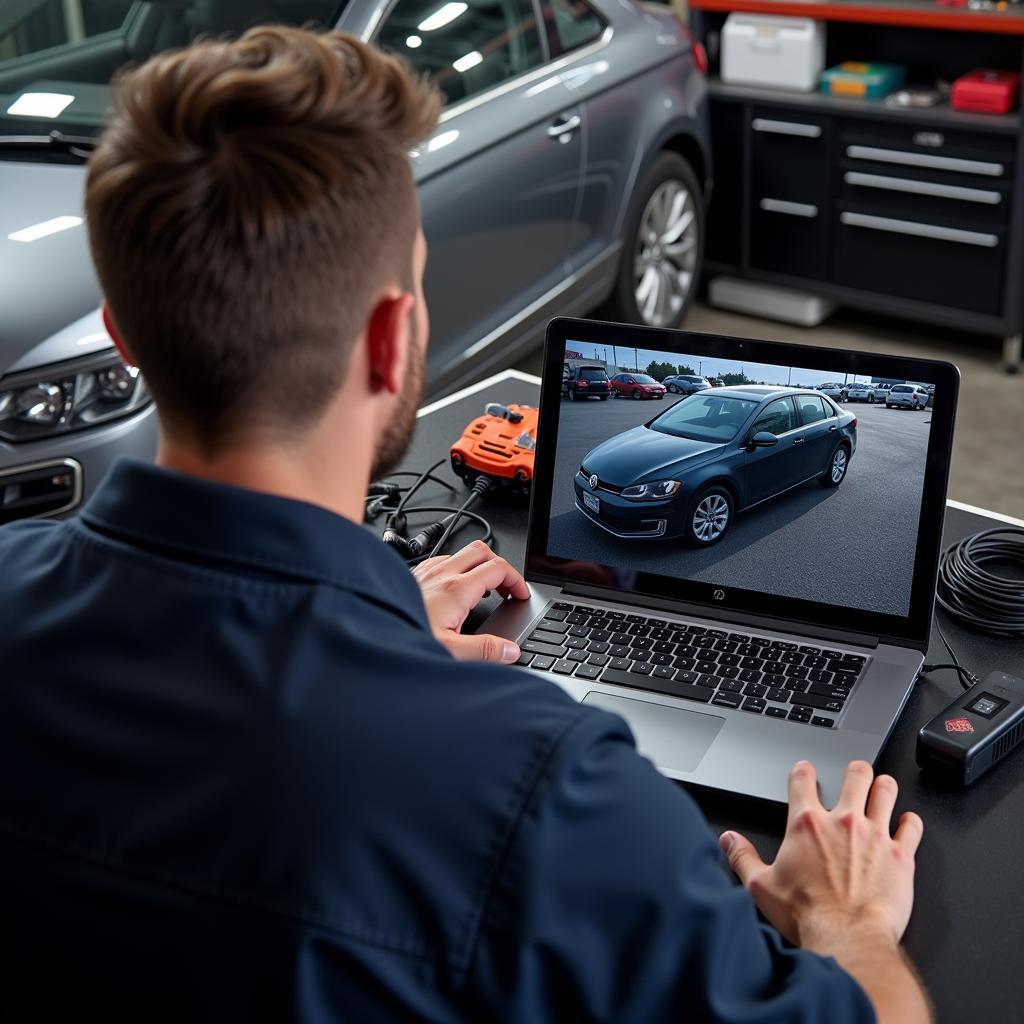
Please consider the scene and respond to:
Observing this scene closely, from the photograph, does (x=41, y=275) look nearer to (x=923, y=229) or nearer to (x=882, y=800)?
(x=882, y=800)

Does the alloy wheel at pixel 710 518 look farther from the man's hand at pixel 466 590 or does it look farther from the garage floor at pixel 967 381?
the garage floor at pixel 967 381

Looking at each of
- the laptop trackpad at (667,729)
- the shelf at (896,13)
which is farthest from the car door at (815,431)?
the shelf at (896,13)

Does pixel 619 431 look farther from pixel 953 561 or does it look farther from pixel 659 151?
pixel 659 151

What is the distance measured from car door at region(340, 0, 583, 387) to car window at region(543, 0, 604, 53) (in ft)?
0.21

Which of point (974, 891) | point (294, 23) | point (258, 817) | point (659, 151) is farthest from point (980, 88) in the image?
point (258, 817)

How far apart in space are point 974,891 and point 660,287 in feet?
10.1

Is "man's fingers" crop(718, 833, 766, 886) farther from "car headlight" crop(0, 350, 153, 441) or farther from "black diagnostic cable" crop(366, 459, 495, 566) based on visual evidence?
"car headlight" crop(0, 350, 153, 441)

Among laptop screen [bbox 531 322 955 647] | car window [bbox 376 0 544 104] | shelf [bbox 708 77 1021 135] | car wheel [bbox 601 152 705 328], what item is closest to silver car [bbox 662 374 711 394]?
laptop screen [bbox 531 322 955 647]

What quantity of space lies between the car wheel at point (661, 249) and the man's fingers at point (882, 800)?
8.91ft

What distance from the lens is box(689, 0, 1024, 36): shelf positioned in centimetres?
361

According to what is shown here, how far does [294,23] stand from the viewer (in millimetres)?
2965

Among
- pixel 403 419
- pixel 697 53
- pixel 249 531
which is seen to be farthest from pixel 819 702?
pixel 697 53

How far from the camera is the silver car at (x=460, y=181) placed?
234 cm

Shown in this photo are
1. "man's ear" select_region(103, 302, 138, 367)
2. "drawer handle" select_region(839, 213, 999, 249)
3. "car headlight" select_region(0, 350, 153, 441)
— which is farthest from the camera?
"drawer handle" select_region(839, 213, 999, 249)
